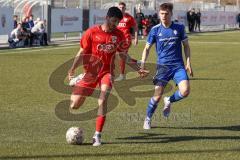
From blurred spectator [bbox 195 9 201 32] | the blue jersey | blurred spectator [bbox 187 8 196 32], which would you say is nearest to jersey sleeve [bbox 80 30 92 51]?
the blue jersey

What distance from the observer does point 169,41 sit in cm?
1073

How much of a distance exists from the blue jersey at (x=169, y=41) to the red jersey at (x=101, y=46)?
1.17 metres

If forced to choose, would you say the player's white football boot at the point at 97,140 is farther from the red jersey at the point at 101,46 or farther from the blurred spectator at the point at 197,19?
the blurred spectator at the point at 197,19

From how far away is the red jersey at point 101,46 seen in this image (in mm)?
9586

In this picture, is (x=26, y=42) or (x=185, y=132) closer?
(x=185, y=132)

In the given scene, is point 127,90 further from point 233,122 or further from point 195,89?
point 233,122

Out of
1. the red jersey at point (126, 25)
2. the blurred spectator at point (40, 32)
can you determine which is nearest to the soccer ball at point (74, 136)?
the red jersey at point (126, 25)

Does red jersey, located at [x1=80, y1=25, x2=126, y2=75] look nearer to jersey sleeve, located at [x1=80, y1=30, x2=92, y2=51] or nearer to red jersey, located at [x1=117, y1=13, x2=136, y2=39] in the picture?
jersey sleeve, located at [x1=80, y1=30, x2=92, y2=51]

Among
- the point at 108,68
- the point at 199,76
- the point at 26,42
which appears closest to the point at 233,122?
the point at 108,68

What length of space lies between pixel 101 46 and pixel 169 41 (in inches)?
62.6

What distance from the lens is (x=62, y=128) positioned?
35.0ft

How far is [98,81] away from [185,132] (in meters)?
1.76

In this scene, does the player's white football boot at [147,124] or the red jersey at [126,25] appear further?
the red jersey at [126,25]

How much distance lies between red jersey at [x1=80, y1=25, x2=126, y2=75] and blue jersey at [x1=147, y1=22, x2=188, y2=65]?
1.17 metres
